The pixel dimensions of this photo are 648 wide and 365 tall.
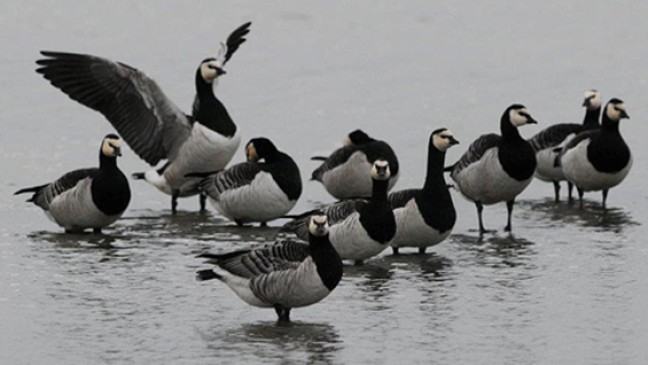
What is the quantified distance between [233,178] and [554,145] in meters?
3.91

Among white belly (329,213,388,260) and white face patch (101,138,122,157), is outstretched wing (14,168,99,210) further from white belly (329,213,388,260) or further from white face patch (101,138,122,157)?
white belly (329,213,388,260)

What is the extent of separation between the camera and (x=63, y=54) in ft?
51.1

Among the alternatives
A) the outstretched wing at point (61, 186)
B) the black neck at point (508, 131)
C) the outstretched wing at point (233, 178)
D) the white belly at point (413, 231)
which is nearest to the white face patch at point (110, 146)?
the outstretched wing at point (61, 186)

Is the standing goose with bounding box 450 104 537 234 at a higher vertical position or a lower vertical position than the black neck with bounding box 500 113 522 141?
lower

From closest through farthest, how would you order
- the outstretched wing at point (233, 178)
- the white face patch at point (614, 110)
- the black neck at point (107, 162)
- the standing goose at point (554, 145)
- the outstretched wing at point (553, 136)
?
1. the black neck at point (107, 162)
2. the outstretched wing at point (233, 178)
3. the white face patch at point (614, 110)
4. the standing goose at point (554, 145)
5. the outstretched wing at point (553, 136)

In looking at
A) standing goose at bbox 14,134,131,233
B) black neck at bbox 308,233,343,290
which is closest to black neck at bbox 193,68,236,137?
standing goose at bbox 14,134,131,233

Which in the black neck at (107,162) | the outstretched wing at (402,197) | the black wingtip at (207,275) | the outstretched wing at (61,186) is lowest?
the black wingtip at (207,275)

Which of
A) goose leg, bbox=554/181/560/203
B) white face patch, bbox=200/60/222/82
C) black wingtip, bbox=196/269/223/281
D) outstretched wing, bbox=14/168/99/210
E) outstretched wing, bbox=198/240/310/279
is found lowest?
black wingtip, bbox=196/269/223/281

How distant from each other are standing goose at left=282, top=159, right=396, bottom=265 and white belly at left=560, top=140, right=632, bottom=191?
389 centimetres

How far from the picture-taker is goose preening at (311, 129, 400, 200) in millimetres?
15523

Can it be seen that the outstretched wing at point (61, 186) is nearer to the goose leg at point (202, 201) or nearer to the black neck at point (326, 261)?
the goose leg at point (202, 201)

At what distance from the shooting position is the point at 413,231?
1266 cm

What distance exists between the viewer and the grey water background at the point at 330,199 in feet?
31.7

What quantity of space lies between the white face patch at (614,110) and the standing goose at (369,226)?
416cm
